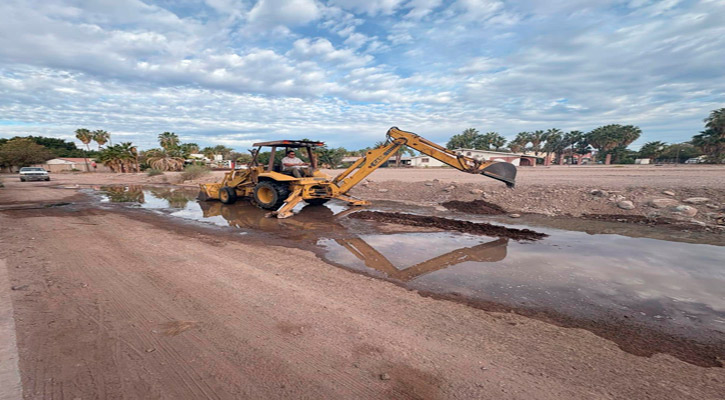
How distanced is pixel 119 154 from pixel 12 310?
176 ft

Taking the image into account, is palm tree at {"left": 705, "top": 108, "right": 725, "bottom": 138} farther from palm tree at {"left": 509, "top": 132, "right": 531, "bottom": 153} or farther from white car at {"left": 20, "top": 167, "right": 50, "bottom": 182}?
white car at {"left": 20, "top": 167, "right": 50, "bottom": 182}

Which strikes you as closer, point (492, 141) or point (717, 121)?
point (717, 121)

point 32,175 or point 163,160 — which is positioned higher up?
point 163,160

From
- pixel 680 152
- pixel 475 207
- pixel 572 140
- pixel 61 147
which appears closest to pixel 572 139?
pixel 572 140

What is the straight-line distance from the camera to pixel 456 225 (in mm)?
7891

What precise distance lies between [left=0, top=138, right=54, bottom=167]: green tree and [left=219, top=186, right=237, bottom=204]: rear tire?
55443mm

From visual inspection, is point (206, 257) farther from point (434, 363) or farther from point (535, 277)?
point (535, 277)

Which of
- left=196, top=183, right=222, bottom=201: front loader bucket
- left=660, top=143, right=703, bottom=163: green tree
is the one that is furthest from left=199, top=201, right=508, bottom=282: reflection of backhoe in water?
left=660, top=143, right=703, bottom=163: green tree

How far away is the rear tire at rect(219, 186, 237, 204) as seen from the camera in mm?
11819

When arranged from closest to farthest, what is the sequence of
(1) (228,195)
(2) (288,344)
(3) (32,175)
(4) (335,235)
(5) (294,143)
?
(2) (288,344)
(4) (335,235)
(5) (294,143)
(1) (228,195)
(3) (32,175)

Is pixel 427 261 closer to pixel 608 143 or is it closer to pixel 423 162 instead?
pixel 423 162

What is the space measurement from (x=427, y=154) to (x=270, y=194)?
5410mm

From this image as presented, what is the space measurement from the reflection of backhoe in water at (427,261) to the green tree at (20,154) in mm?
63206

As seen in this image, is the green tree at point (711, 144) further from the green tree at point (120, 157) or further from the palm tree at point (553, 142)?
the green tree at point (120, 157)
